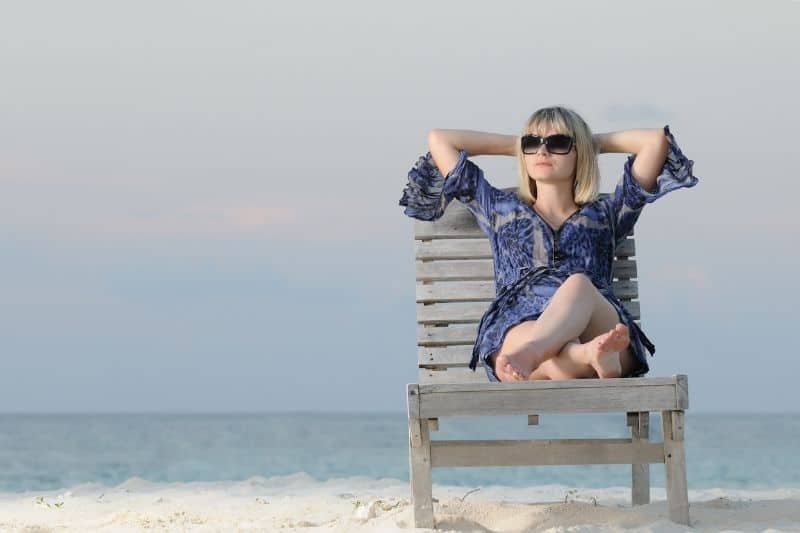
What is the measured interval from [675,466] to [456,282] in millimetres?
Answer: 1585

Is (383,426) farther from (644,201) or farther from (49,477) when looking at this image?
(644,201)

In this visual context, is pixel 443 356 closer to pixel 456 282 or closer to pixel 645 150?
pixel 456 282

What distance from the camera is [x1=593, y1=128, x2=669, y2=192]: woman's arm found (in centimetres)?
498

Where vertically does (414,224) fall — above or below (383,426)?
above

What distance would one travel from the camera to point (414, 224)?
215 inches

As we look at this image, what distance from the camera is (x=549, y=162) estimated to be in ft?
16.3

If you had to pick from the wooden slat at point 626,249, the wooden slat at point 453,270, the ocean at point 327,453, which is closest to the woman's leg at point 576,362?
the wooden slat at point 453,270

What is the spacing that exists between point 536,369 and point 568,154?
110cm

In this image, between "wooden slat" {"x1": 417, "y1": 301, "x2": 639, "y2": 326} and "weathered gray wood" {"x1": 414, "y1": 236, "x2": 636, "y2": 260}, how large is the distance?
23cm

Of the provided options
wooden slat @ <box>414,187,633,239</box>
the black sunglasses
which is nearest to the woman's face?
the black sunglasses

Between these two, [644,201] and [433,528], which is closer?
[433,528]

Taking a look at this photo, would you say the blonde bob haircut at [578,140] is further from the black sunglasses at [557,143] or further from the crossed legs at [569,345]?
the crossed legs at [569,345]

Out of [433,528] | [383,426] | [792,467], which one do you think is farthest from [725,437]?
[433,528]

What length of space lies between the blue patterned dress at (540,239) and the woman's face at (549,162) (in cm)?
16
